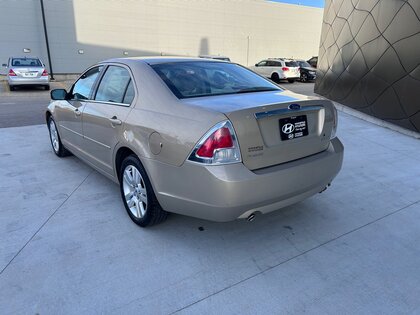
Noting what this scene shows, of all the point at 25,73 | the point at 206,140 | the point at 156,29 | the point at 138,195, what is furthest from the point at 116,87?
the point at 156,29

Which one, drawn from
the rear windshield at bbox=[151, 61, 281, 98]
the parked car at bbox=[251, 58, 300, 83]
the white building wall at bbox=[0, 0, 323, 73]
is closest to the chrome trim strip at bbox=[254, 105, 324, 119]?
the rear windshield at bbox=[151, 61, 281, 98]

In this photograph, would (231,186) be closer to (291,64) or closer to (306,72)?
(291,64)

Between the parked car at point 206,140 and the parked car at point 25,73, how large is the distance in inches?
539

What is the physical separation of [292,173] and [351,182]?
199 centimetres

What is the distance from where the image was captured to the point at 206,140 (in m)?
2.34

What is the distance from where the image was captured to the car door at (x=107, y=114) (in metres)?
3.20

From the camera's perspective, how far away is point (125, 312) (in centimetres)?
214

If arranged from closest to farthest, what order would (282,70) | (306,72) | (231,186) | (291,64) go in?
(231,186) → (282,70) → (291,64) → (306,72)

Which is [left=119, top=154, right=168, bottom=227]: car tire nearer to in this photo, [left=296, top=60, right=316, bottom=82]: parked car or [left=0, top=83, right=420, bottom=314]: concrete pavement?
[left=0, top=83, right=420, bottom=314]: concrete pavement

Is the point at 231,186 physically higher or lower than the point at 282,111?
lower

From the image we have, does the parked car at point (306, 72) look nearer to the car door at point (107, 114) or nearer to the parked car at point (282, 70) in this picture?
the parked car at point (282, 70)

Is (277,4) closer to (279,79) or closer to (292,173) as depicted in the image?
(279,79)

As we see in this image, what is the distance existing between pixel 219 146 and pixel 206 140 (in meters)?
0.10

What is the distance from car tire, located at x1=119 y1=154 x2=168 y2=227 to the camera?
2.91 meters
